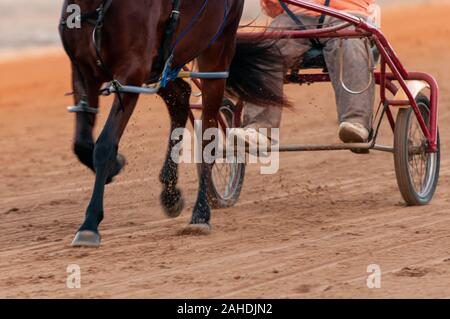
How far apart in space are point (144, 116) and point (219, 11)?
17.4 feet

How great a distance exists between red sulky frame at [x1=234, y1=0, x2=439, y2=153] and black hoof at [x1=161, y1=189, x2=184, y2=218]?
100 centimetres

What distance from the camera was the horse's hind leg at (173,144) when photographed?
625 cm

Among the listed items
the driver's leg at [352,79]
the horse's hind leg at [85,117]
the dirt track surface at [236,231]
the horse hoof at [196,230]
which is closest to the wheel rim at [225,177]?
the dirt track surface at [236,231]

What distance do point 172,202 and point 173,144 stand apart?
34 cm

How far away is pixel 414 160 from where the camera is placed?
6.65 meters

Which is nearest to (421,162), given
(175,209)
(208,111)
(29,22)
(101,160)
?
(208,111)

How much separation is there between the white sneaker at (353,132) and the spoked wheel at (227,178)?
0.75 meters

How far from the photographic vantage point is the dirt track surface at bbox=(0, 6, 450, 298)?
457 cm

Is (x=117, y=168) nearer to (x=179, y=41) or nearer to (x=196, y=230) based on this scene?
(x=196, y=230)

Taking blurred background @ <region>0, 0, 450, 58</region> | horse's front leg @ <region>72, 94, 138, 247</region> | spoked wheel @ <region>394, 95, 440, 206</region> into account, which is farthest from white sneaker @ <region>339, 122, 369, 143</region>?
blurred background @ <region>0, 0, 450, 58</region>

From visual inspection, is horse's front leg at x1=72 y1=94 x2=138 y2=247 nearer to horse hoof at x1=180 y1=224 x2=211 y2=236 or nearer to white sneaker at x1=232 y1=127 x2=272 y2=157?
horse hoof at x1=180 y1=224 x2=211 y2=236

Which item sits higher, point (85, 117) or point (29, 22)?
point (29, 22)
